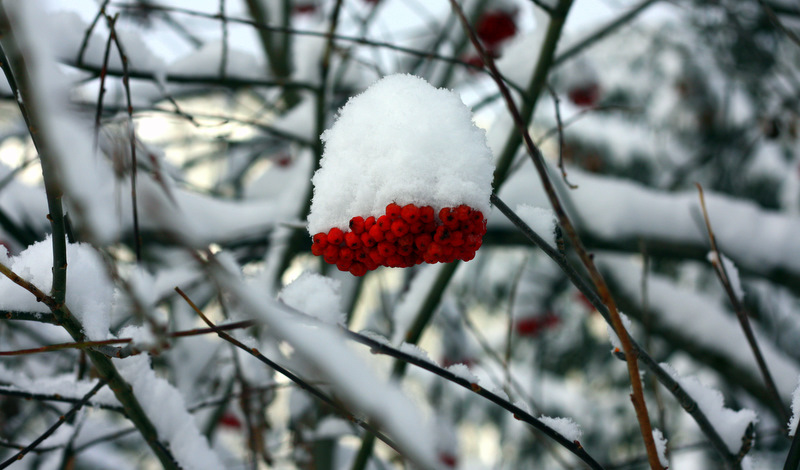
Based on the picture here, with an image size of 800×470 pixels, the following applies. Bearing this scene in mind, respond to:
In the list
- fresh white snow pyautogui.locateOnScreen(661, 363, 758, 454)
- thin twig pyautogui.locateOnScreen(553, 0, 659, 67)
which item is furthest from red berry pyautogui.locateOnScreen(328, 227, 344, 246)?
thin twig pyautogui.locateOnScreen(553, 0, 659, 67)

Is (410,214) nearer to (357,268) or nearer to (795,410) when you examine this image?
(357,268)

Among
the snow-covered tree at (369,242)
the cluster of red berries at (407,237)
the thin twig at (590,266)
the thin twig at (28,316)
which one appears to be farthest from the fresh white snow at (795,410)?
the thin twig at (28,316)

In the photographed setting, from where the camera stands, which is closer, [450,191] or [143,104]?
[450,191]

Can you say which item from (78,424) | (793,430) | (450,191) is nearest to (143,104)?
(78,424)

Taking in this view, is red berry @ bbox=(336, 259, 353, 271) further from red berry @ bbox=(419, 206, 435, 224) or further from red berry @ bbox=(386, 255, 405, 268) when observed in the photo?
red berry @ bbox=(419, 206, 435, 224)

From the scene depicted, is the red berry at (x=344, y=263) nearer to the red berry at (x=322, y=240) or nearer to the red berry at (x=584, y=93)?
the red berry at (x=322, y=240)

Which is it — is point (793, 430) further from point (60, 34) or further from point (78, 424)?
point (60, 34)
